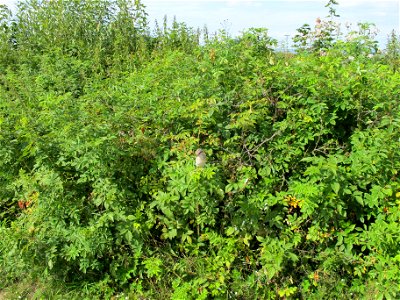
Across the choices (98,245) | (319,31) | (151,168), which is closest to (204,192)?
(151,168)

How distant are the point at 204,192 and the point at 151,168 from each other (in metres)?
0.55

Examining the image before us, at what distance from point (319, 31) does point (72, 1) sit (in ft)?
12.7

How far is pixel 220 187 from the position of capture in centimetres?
301

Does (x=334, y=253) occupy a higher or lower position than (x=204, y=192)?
lower

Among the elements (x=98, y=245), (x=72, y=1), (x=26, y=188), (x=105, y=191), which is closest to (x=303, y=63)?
(x=105, y=191)

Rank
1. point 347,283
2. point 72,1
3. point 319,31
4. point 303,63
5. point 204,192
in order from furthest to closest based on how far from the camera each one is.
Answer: point 72,1 → point 319,31 → point 303,63 → point 347,283 → point 204,192

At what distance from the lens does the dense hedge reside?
297 cm

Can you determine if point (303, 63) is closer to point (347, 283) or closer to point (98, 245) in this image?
point (347, 283)

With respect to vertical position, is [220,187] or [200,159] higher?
[200,159]

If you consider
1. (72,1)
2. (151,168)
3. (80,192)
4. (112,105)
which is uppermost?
(72,1)

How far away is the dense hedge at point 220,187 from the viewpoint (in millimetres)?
2971

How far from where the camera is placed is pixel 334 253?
307 cm

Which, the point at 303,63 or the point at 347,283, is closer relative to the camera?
the point at 347,283

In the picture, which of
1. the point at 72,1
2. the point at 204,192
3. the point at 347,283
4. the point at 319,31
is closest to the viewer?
the point at 204,192
